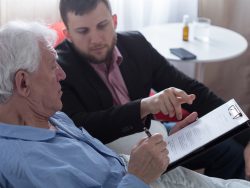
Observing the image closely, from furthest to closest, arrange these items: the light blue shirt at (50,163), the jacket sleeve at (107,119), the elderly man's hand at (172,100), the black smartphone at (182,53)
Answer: the black smartphone at (182,53), the jacket sleeve at (107,119), the elderly man's hand at (172,100), the light blue shirt at (50,163)

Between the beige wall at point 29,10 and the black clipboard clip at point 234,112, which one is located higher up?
the beige wall at point 29,10

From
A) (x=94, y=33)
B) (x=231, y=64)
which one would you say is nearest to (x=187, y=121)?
(x=94, y=33)

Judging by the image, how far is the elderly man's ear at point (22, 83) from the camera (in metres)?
0.92

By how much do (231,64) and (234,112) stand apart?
1661 millimetres

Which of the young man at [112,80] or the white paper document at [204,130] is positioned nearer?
the white paper document at [204,130]

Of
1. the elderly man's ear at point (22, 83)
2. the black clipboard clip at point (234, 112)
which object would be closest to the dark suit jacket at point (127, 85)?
the black clipboard clip at point (234, 112)

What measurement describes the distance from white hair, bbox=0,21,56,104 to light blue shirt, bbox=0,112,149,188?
111mm

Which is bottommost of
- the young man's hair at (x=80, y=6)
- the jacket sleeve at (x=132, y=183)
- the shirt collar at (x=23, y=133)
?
the jacket sleeve at (x=132, y=183)

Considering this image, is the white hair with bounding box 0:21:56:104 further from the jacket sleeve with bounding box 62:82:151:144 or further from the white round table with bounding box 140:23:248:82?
the white round table with bounding box 140:23:248:82

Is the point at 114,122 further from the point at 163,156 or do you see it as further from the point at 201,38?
the point at 201,38

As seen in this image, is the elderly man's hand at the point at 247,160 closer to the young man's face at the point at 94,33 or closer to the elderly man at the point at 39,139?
the elderly man at the point at 39,139

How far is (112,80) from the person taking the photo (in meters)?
1.55

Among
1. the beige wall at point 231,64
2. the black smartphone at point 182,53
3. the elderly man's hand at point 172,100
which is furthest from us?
the beige wall at point 231,64

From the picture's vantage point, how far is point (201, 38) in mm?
2088
